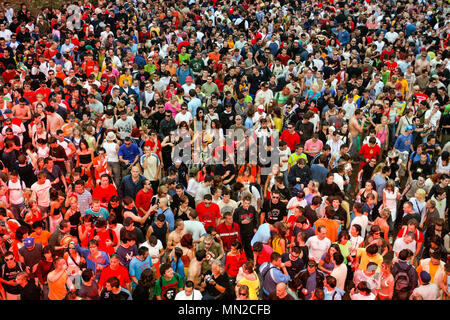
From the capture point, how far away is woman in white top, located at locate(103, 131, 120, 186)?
10.1m

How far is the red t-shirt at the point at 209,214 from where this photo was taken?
842 cm

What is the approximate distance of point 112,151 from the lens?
10133 millimetres

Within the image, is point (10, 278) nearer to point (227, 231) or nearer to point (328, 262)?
point (227, 231)

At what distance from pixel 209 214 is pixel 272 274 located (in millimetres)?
1810

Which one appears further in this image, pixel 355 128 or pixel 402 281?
pixel 355 128

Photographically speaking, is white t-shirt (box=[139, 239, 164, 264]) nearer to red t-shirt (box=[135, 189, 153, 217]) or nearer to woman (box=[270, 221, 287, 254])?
red t-shirt (box=[135, 189, 153, 217])

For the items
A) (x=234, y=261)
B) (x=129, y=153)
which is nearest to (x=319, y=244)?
(x=234, y=261)

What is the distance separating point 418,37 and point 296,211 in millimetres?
11885

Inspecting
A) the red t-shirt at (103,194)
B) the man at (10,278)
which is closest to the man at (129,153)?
the red t-shirt at (103,194)

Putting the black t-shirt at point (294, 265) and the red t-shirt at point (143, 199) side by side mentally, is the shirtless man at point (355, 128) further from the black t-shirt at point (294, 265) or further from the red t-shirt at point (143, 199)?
the red t-shirt at point (143, 199)

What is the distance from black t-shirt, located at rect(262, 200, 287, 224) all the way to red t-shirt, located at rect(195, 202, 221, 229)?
85 centimetres

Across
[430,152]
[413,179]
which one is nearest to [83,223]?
[413,179]

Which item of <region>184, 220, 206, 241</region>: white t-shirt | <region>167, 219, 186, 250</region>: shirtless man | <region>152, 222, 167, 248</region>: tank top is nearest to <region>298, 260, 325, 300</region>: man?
<region>184, 220, 206, 241</region>: white t-shirt

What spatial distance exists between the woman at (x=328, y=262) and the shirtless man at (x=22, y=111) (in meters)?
7.38
